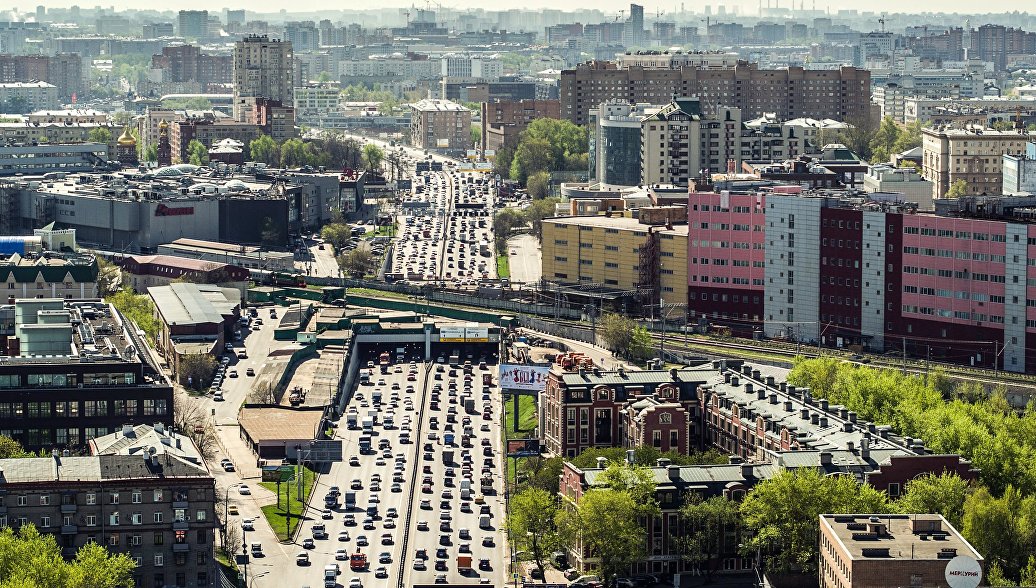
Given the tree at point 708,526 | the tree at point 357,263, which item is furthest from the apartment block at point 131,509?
the tree at point 357,263

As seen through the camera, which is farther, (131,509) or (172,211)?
(172,211)

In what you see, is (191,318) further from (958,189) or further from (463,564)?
(958,189)

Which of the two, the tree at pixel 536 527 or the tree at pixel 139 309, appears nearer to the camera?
the tree at pixel 536 527

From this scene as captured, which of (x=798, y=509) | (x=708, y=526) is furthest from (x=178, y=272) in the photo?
(x=798, y=509)

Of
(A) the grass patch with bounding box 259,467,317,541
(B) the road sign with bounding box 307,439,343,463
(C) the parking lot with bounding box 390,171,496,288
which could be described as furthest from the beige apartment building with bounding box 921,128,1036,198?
(A) the grass patch with bounding box 259,467,317,541

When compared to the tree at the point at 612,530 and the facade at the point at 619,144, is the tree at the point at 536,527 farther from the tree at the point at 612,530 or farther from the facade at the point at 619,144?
the facade at the point at 619,144

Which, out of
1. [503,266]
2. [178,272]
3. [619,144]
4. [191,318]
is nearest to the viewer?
[191,318]

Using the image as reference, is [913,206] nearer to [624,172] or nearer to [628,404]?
[628,404]

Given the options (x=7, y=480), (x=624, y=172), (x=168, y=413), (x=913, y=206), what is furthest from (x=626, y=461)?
(x=624, y=172)

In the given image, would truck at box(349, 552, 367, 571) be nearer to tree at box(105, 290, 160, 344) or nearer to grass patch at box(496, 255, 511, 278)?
tree at box(105, 290, 160, 344)
